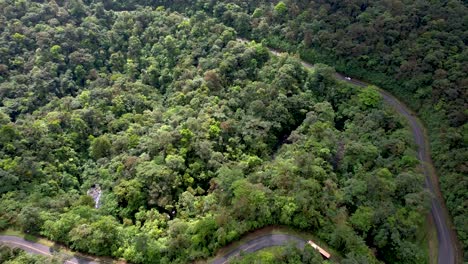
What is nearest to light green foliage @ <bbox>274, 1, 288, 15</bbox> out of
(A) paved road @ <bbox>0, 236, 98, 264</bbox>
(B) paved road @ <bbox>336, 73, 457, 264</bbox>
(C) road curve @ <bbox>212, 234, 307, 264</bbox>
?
(B) paved road @ <bbox>336, 73, 457, 264</bbox>

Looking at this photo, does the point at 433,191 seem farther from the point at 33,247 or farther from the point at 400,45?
the point at 33,247

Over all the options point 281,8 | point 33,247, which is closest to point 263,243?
point 33,247

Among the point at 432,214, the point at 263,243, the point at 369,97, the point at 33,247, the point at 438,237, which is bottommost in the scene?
the point at 33,247

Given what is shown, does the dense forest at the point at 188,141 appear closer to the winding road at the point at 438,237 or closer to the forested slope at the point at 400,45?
the forested slope at the point at 400,45

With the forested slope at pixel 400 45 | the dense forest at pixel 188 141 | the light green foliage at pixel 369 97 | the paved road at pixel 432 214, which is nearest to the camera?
the paved road at pixel 432 214

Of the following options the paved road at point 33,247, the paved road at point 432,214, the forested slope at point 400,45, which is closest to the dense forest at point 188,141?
the forested slope at point 400,45

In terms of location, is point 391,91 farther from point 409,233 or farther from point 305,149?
point 409,233

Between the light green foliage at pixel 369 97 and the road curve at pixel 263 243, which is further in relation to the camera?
the light green foliage at pixel 369 97
